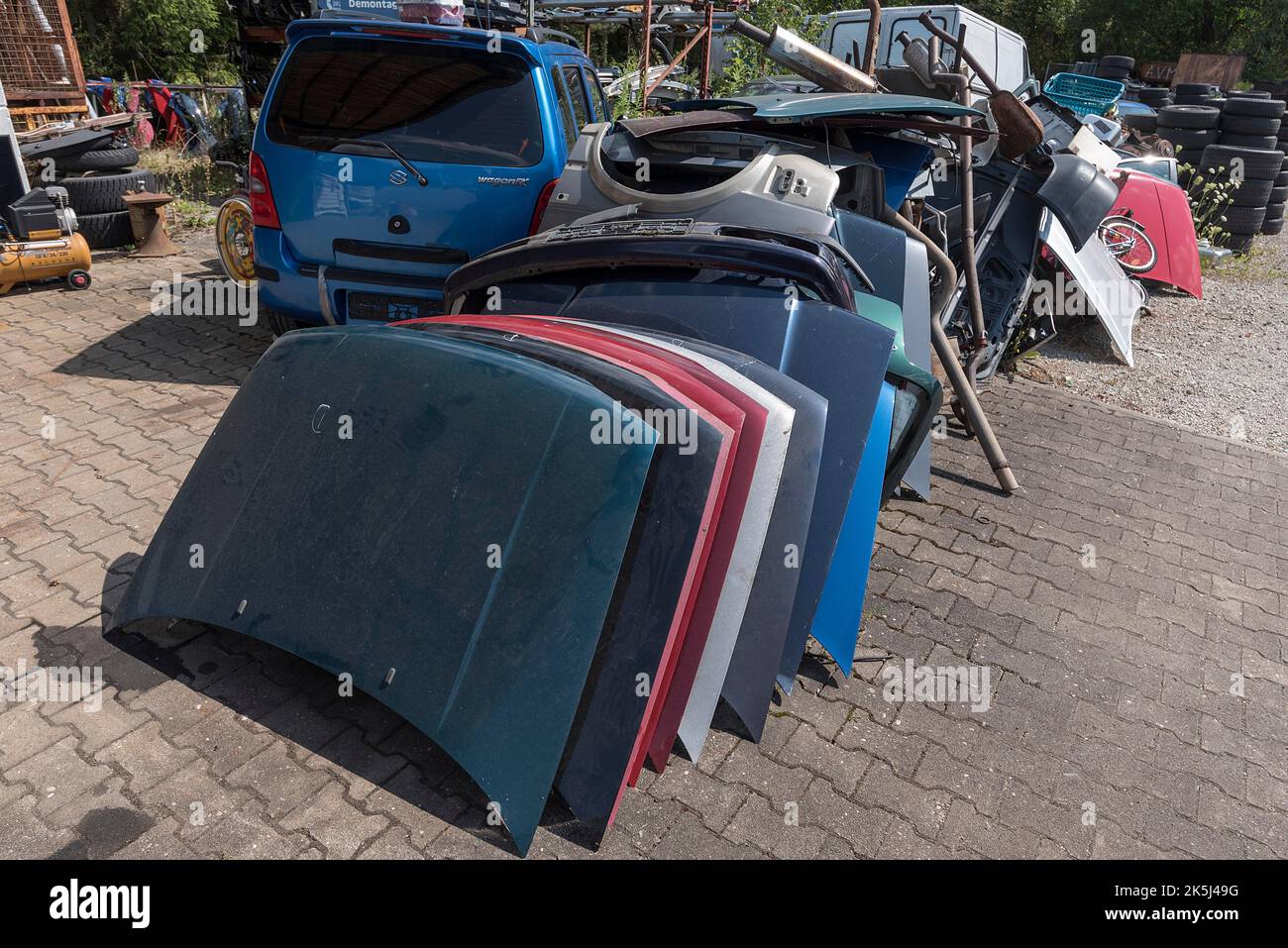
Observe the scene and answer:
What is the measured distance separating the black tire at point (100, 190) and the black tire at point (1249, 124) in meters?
13.5

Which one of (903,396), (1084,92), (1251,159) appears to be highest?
(1084,92)

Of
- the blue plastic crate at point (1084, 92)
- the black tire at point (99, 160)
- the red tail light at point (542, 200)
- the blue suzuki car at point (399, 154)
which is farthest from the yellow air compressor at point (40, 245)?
the blue plastic crate at point (1084, 92)

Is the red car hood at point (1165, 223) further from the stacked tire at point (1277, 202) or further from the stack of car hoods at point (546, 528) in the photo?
the stack of car hoods at point (546, 528)

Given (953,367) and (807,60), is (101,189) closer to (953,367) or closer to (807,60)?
(807,60)

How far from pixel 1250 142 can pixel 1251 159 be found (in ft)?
1.14

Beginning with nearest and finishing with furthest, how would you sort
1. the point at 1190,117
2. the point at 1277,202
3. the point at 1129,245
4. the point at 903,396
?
the point at 903,396 → the point at 1129,245 → the point at 1190,117 → the point at 1277,202

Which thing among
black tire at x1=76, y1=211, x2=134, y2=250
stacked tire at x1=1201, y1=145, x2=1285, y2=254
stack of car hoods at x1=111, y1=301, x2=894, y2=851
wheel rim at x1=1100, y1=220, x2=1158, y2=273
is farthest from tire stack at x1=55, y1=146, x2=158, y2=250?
stacked tire at x1=1201, y1=145, x2=1285, y2=254

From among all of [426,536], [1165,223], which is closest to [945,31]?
[1165,223]

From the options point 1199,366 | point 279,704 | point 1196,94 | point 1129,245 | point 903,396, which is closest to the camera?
point 279,704

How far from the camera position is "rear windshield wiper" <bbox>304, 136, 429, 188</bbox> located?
5.03 m

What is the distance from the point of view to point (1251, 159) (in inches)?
459

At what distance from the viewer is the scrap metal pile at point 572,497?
251cm

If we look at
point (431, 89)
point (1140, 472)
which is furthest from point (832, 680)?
point (431, 89)

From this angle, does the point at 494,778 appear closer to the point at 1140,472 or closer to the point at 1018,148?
the point at 1140,472
